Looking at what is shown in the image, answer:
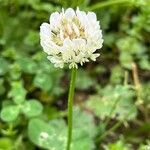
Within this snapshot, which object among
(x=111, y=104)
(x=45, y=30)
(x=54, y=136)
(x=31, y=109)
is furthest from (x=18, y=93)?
(x=45, y=30)

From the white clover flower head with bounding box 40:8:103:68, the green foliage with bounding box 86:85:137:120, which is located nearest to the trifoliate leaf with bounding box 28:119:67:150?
the green foliage with bounding box 86:85:137:120

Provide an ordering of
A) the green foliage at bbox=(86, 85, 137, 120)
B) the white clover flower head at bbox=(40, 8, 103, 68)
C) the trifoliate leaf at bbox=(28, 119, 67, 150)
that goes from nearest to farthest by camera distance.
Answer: the white clover flower head at bbox=(40, 8, 103, 68), the trifoliate leaf at bbox=(28, 119, 67, 150), the green foliage at bbox=(86, 85, 137, 120)

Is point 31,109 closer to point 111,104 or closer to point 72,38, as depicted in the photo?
point 111,104

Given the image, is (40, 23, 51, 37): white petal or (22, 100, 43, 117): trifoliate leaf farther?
(22, 100, 43, 117): trifoliate leaf

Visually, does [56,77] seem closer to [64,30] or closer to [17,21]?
[17,21]

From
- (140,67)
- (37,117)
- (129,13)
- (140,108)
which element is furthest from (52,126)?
(129,13)

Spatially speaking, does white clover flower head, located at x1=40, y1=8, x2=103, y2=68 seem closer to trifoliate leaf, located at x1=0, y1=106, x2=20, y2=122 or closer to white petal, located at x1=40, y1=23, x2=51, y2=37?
white petal, located at x1=40, y1=23, x2=51, y2=37
